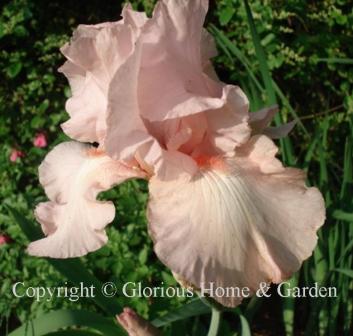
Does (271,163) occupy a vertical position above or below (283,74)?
above

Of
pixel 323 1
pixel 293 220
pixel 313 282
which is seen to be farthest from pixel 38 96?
pixel 293 220

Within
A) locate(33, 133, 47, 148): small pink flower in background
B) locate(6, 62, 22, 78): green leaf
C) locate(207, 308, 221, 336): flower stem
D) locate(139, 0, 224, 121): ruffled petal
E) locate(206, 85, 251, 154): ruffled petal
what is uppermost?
locate(139, 0, 224, 121): ruffled petal

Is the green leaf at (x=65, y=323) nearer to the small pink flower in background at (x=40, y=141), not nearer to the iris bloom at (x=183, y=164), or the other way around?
the iris bloom at (x=183, y=164)

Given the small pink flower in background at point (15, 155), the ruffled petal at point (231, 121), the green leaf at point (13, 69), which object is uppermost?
the ruffled petal at point (231, 121)

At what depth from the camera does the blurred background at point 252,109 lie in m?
1.77

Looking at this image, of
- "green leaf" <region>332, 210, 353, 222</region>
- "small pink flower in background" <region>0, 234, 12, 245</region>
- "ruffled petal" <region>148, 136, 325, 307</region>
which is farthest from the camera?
"small pink flower in background" <region>0, 234, 12, 245</region>

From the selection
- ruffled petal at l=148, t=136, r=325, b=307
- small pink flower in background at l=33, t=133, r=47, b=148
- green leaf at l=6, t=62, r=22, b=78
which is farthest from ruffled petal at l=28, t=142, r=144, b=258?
Result: green leaf at l=6, t=62, r=22, b=78

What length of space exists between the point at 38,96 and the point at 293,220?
2.42 m

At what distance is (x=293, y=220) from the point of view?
949 millimetres

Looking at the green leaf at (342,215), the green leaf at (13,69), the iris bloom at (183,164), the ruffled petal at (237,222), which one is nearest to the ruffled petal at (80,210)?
the iris bloom at (183,164)

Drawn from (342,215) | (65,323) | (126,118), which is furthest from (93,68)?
(342,215)

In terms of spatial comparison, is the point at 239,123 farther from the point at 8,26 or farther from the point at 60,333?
the point at 8,26

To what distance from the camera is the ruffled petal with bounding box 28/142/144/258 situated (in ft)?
3.38

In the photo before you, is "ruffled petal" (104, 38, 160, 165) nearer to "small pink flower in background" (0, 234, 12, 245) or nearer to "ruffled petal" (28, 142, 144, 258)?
"ruffled petal" (28, 142, 144, 258)
